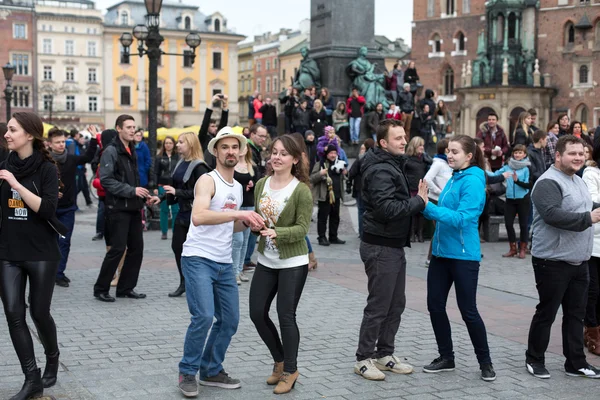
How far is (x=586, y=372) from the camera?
6387 mm

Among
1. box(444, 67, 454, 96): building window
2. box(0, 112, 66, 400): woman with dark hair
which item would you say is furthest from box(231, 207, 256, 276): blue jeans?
box(444, 67, 454, 96): building window

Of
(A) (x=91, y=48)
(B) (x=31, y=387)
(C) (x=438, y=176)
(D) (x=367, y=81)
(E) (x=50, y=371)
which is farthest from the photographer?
(A) (x=91, y=48)

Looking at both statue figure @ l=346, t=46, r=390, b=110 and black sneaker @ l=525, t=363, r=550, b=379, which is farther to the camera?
statue figure @ l=346, t=46, r=390, b=110

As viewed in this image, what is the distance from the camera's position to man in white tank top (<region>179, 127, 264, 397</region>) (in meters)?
5.68

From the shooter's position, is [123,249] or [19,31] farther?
[19,31]

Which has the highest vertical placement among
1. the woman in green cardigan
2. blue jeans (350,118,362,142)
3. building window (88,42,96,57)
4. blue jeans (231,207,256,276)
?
building window (88,42,96,57)

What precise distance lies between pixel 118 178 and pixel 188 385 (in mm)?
4073

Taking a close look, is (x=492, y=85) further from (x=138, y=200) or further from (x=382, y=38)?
(x=138, y=200)

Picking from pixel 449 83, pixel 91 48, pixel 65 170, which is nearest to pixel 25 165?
pixel 65 170

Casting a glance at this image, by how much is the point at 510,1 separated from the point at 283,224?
6734 centimetres

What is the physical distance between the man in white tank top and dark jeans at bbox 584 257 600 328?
312cm

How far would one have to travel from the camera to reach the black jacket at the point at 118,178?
29.7 feet

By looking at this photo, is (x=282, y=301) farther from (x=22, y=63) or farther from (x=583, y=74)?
(x=22, y=63)

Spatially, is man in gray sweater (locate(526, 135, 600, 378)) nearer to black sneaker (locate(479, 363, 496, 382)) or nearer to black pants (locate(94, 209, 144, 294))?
black sneaker (locate(479, 363, 496, 382))
